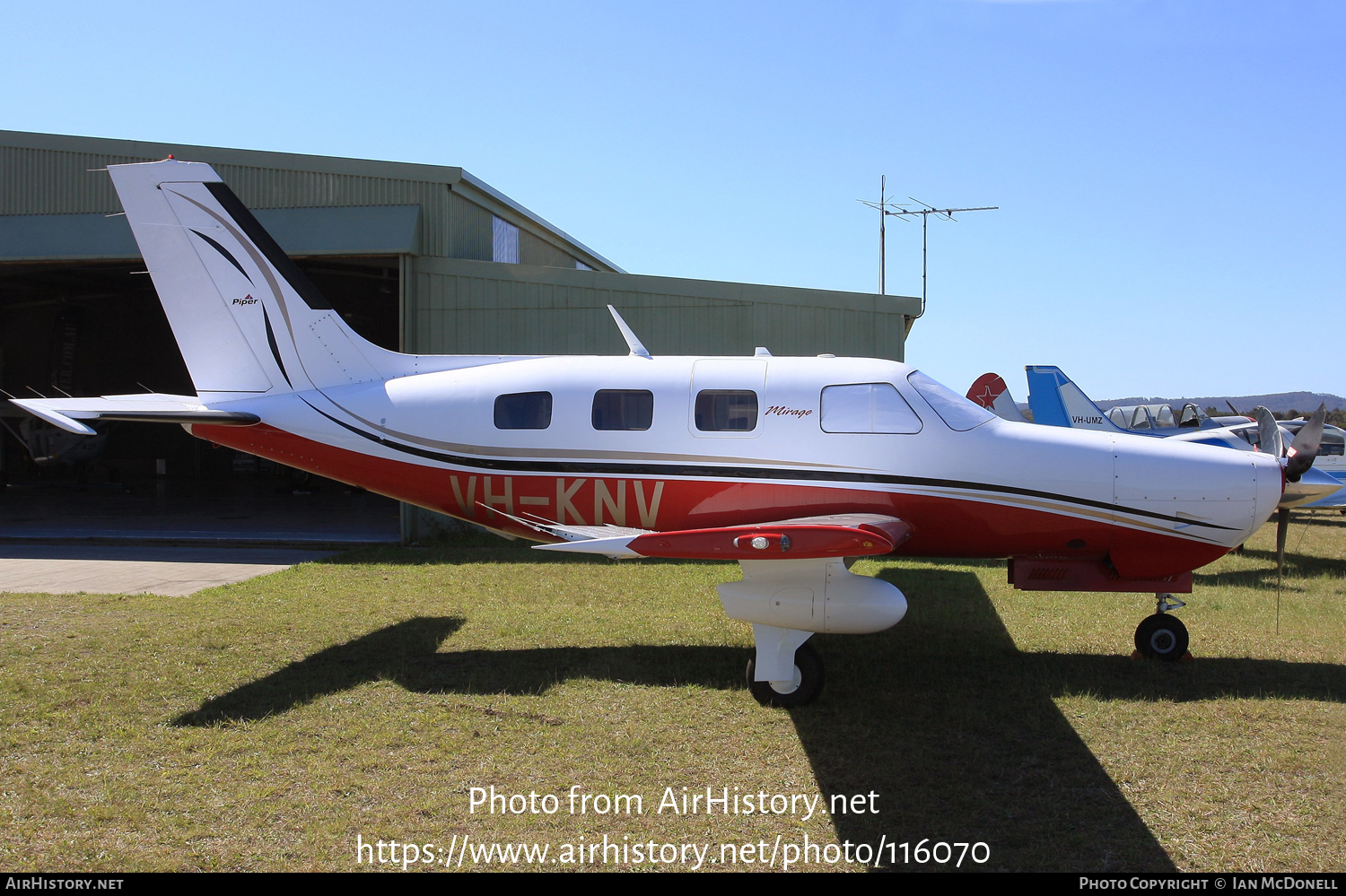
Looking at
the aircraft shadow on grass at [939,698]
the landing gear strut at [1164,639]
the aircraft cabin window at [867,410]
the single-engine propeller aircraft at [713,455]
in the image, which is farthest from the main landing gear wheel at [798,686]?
the landing gear strut at [1164,639]

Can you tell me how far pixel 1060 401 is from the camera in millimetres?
17891

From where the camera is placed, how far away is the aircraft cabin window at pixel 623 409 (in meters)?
7.55

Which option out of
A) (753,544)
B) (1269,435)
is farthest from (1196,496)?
(753,544)

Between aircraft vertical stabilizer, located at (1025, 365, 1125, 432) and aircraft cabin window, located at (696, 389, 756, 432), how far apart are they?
12.5 m

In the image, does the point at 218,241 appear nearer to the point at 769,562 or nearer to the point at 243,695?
the point at 243,695

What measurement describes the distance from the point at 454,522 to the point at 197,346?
21.5 ft

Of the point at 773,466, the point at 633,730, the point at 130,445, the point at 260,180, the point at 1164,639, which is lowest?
the point at 633,730

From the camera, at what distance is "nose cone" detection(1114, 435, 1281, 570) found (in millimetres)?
6844

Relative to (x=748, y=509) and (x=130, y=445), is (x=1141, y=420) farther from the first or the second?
(x=130, y=445)

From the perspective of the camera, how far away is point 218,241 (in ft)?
28.4

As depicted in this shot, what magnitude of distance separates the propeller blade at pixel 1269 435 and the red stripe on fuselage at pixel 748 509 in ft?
3.70

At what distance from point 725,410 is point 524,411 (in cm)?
189

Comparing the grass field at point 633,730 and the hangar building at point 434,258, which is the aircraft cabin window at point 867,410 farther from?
the hangar building at point 434,258

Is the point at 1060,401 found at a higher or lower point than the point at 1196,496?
higher
